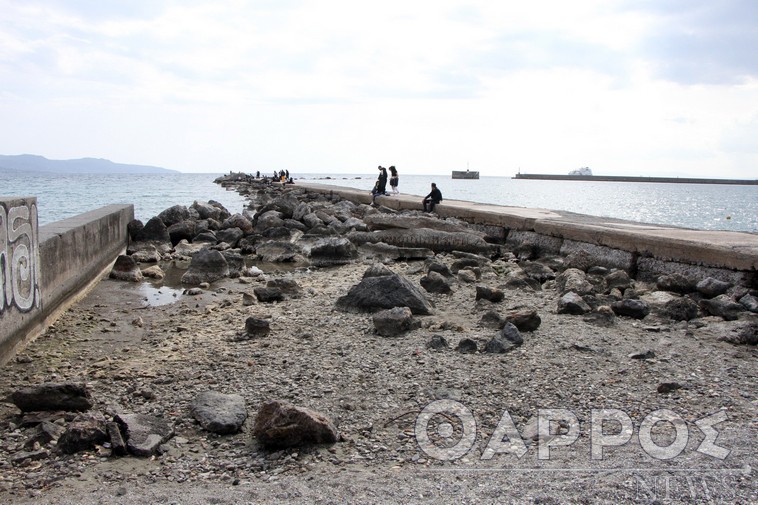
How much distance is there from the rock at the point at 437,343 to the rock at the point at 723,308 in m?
2.97

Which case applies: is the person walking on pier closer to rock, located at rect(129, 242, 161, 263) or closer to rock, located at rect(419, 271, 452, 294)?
rock, located at rect(129, 242, 161, 263)

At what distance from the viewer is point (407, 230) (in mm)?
11125

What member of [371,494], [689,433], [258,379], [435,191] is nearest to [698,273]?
[689,433]

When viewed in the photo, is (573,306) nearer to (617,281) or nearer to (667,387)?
(617,281)

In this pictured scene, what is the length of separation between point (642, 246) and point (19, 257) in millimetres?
7140

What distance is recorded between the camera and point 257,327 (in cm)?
525

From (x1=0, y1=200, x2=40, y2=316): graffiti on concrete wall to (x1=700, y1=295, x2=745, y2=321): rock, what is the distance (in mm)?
6201

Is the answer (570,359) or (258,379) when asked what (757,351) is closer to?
(570,359)

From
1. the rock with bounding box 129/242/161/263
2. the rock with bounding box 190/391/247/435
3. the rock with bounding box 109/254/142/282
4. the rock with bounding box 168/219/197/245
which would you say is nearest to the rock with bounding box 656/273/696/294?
the rock with bounding box 190/391/247/435

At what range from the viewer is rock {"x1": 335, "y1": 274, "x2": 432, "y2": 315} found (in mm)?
5910

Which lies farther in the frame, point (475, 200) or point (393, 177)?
point (475, 200)

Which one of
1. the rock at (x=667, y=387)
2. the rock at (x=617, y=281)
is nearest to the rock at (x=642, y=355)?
the rock at (x=667, y=387)

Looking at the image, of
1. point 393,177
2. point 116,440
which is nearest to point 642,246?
point 116,440

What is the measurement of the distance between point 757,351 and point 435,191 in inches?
420
